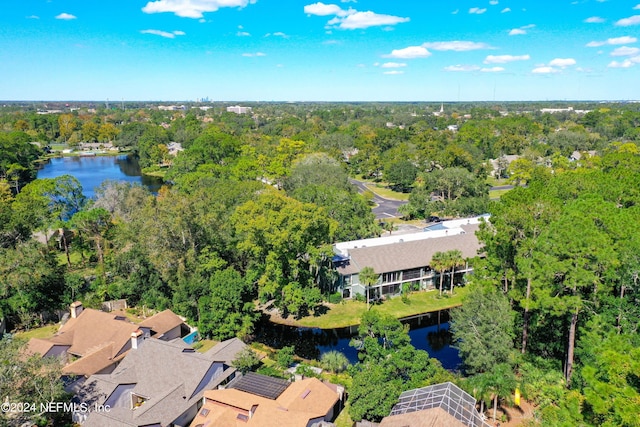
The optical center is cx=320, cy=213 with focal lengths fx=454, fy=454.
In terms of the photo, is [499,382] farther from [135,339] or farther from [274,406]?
[135,339]

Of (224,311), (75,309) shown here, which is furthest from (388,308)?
(75,309)

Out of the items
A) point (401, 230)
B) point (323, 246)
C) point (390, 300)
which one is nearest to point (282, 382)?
point (323, 246)

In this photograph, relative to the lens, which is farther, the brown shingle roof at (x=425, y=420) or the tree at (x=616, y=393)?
the brown shingle roof at (x=425, y=420)

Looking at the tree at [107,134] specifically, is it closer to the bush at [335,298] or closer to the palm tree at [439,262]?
the bush at [335,298]

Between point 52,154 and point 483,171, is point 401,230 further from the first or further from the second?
point 52,154

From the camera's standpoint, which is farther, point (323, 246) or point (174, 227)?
point (323, 246)

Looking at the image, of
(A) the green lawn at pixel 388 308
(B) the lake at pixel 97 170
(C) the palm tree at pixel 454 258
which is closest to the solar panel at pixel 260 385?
(A) the green lawn at pixel 388 308

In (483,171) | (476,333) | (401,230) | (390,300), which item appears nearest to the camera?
(476,333)
